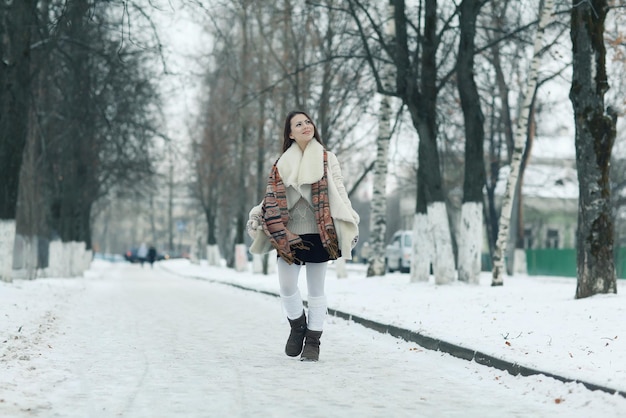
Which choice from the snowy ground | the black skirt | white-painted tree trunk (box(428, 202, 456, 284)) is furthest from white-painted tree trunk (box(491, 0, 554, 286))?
the black skirt

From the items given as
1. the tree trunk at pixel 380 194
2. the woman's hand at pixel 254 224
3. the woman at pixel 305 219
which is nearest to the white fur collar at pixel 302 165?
the woman at pixel 305 219

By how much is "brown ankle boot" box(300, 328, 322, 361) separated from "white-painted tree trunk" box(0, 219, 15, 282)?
11.6m

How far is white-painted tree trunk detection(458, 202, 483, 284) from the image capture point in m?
19.1

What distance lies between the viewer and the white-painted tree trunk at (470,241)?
1906 cm

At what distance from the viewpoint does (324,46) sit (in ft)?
89.7

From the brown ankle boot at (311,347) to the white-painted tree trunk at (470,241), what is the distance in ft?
36.9

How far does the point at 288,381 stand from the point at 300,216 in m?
1.51

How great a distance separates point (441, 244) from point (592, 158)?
6.14m

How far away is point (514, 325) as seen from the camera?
10.5 metres

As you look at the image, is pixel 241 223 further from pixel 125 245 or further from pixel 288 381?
pixel 125 245

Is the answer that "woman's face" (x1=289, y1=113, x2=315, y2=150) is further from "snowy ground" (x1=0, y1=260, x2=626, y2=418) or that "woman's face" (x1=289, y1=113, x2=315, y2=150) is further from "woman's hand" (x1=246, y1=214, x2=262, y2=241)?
"snowy ground" (x1=0, y1=260, x2=626, y2=418)

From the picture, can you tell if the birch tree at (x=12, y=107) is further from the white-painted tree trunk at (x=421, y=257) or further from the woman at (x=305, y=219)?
the woman at (x=305, y=219)

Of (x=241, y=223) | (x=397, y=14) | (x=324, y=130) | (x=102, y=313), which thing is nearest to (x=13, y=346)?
(x=102, y=313)

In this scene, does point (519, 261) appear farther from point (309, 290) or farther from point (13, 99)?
point (309, 290)
